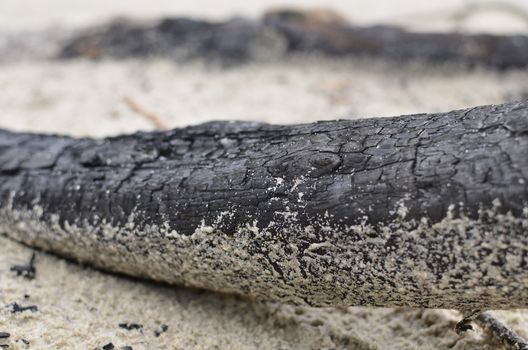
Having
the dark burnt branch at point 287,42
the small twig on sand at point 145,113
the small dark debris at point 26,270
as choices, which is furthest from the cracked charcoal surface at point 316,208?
the dark burnt branch at point 287,42

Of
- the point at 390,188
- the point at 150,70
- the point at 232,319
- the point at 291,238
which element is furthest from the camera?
the point at 150,70

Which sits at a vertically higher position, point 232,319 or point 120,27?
point 120,27

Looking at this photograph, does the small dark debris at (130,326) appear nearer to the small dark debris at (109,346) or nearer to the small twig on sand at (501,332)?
the small dark debris at (109,346)

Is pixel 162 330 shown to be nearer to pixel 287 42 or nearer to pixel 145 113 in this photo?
pixel 145 113

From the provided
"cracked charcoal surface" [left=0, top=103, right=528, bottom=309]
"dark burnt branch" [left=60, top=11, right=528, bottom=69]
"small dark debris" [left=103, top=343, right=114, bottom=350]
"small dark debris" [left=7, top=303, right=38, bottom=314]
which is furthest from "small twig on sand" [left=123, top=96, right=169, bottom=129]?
"small dark debris" [left=103, top=343, right=114, bottom=350]

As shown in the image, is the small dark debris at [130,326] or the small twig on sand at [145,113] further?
the small twig on sand at [145,113]

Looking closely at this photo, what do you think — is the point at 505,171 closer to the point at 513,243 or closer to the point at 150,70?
the point at 513,243

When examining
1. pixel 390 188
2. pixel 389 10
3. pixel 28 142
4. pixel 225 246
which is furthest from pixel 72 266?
pixel 389 10
